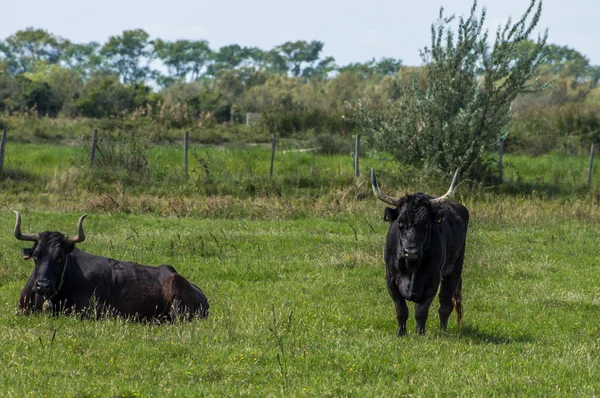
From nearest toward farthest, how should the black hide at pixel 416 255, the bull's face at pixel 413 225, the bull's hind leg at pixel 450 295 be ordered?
the bull's face at pixel 413 225
the black hide at pixel 416 255
the bull's hind leg at pixel 450 295

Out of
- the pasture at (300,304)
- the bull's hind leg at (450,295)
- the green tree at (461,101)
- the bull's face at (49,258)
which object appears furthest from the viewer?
the green tree at (461,101)

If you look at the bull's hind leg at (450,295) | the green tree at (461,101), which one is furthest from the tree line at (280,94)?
the bull's hind leg at (450,295)

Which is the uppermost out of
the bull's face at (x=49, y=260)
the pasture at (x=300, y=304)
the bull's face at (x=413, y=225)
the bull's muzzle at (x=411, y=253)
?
the bull's face at (x=413, y=225)

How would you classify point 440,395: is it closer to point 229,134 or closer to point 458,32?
point 458,32

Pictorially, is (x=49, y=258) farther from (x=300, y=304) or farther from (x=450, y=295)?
(x=450, y=295)

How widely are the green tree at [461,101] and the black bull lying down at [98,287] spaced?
1693 centimetres

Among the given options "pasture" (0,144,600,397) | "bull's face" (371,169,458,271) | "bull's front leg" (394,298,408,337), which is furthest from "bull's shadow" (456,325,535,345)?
"bull's face" (371,169,458,271)

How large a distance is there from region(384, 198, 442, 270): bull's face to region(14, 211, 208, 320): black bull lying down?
2.76m

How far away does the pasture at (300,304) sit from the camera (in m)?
7.88

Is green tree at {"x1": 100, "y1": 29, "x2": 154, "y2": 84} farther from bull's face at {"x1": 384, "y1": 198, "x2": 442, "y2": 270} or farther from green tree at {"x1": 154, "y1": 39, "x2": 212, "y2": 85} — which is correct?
bull's face at {"x1": 384, "y1": 198, "x2": 442, "y2": 270}

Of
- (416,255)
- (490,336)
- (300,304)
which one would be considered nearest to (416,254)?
(416,255)

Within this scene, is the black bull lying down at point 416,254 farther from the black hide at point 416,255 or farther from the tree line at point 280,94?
the tree line at point 280,94

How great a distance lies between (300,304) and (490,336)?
113 inches

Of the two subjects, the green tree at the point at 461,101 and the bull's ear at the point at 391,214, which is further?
the green tree at the point at 461,101
